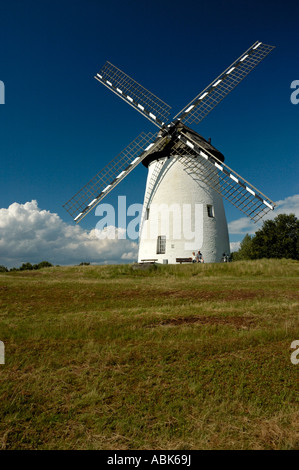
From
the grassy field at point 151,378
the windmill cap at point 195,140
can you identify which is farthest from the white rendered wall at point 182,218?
the grassy field at point 151,378

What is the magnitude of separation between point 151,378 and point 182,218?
20605 millimetres

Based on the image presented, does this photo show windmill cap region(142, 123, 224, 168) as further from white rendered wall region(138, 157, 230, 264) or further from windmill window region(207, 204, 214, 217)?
windmill window region(207, 204, 214, 217)

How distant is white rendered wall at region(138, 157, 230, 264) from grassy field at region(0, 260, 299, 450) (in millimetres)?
14971

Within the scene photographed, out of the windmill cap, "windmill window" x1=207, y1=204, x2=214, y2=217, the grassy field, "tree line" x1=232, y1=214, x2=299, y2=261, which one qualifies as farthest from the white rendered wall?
"tree line" x1=232, y1=214, x2=299, y2=261

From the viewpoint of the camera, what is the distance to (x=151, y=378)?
464 centimetres

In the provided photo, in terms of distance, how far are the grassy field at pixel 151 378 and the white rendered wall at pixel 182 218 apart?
1497 cm

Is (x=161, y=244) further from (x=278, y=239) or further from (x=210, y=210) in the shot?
(x=278, y=239)

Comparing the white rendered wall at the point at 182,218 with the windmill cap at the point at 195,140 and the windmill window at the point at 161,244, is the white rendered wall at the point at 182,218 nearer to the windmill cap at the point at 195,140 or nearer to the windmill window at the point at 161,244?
the windmill window at the point at 161,244

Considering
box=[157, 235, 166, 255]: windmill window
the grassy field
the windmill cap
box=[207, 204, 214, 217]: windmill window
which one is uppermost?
the windmill cap

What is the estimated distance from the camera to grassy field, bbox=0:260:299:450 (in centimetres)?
341

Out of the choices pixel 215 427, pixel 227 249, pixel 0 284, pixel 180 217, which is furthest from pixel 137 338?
pixel 227 249
